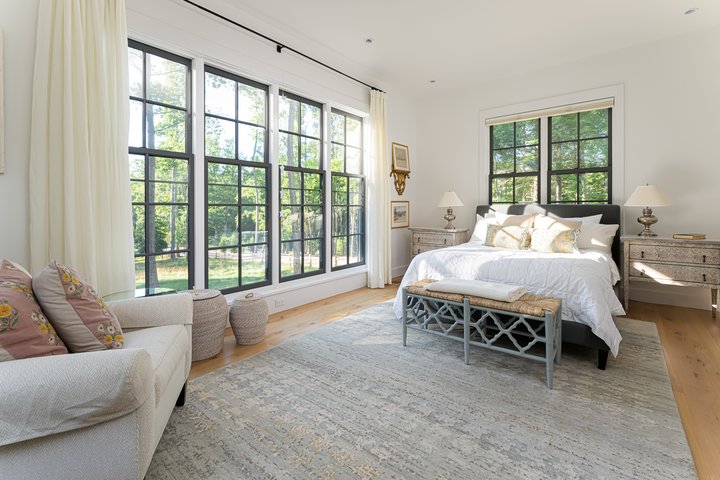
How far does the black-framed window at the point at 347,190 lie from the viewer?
16.2 ft

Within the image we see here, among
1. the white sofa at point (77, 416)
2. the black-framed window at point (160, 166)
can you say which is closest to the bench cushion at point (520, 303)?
the white sofa at point (77, 416)

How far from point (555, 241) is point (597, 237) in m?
0.69

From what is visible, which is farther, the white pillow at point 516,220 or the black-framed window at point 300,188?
the white pillow at point 516,220

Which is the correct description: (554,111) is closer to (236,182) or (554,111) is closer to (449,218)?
(449,218)

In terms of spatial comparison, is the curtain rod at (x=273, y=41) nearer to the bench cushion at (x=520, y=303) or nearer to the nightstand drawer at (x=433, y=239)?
the nightstand drawer at (x=433, y=239)

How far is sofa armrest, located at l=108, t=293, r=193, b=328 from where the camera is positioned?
192 cm

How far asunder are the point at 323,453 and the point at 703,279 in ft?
13.7

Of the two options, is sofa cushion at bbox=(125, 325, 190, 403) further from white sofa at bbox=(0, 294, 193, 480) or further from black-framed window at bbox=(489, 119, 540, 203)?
black-framed window at bbox=(489, 119, 540, 203)

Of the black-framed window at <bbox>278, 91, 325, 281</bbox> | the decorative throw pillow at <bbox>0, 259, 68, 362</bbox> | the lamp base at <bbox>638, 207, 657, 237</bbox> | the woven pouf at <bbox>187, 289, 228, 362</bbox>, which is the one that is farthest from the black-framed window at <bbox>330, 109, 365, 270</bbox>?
the decorative throw pillow at <bbox>0, 259, 68, 362</bbox>

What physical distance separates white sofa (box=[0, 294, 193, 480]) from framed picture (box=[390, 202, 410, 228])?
478 centimetres

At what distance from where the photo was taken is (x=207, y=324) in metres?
2.78

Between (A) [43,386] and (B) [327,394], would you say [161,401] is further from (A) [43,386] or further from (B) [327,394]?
(B) [327,394]

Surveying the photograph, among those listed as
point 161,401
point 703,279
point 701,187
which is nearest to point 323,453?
point 161,401

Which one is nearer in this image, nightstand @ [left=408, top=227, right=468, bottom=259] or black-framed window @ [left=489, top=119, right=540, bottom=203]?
black-framed window @ [left=489, top=119, right=540, bottom=203]
